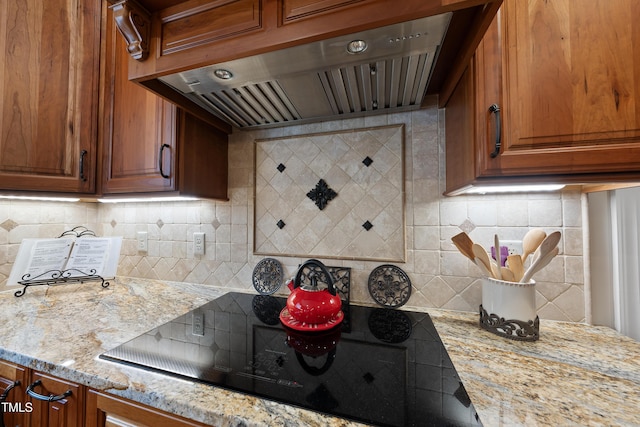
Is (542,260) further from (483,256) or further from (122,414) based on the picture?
(122,414)

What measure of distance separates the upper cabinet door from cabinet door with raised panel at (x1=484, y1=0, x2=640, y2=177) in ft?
5.28

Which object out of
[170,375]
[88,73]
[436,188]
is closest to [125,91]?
[88,73]

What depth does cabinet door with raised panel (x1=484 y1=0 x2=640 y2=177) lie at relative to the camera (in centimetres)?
57

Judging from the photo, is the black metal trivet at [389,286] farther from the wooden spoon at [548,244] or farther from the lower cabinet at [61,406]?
the lower cabinet at [61,406]

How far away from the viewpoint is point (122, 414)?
558 millimetres

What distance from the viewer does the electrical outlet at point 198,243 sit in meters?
1.28

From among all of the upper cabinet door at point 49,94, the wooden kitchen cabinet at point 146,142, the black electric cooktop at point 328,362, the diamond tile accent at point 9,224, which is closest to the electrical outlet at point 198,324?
the black electric cooktop at point 328,362

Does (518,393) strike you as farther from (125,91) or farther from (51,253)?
(51,253)

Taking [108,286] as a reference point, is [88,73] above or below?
above

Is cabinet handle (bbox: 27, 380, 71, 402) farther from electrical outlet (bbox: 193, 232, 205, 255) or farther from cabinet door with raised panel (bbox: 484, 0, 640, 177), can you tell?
cabinet door with raised panel (bbox: 484, 0, 640, 177)

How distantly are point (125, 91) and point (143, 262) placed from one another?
2.98 feet

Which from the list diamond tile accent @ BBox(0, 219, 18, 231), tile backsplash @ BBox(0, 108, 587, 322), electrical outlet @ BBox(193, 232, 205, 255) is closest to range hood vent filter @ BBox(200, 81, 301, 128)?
tile backsplash @ BBox(0, 108, 587, 322)

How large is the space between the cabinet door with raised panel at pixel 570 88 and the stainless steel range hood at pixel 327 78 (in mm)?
229

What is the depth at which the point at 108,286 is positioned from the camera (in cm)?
125
